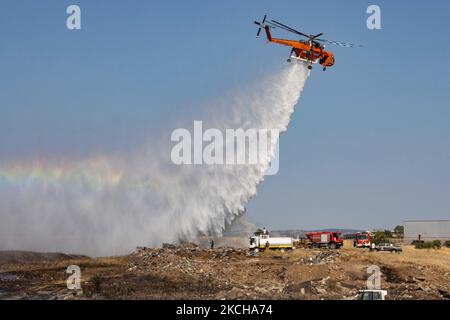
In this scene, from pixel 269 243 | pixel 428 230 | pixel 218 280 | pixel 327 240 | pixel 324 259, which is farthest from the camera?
pixel 428 230

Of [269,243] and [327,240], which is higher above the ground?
[269,243]

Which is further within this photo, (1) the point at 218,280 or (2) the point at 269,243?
(2) the point at 269,243

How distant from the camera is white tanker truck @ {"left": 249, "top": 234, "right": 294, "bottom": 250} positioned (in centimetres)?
6925

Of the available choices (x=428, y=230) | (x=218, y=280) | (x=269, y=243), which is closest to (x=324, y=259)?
(x=218, y=280)

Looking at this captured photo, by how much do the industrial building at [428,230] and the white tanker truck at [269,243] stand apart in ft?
146

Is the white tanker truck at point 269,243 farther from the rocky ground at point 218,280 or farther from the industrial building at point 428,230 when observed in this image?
the industrial building at point 428,230

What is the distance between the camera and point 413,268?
4122 centimetres

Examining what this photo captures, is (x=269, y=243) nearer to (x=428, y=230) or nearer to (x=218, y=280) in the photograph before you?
(x=218, y=280)

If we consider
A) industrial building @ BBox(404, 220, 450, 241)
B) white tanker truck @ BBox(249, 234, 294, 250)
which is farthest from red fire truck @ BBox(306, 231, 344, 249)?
industrial building @ BBox(404, 220, 450, 241)

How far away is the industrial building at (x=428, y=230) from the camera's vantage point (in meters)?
105

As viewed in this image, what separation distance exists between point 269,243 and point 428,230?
163 ft

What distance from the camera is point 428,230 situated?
106 metres

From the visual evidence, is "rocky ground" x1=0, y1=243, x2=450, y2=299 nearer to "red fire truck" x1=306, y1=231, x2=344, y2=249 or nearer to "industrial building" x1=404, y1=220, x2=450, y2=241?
"red fire truck" x1=306, y1=231, x2=344, y2=249
